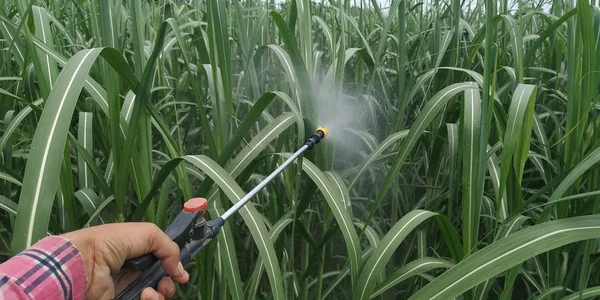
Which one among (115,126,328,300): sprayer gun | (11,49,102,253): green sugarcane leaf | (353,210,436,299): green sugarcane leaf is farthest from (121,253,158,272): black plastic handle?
(353,210,436,299): green sugarcane leaf

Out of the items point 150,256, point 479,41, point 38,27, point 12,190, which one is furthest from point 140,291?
point 479,41

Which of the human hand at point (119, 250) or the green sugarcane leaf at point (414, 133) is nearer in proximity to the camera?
the human hand at point (119, 250)

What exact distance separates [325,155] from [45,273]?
0.51 m

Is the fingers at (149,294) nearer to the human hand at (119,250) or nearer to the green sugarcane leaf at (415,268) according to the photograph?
the human hand at (119,250)

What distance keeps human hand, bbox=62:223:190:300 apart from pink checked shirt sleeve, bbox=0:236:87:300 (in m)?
0.02

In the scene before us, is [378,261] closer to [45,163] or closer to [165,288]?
[165,288]

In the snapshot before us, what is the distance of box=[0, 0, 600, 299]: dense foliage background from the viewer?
0.66 m

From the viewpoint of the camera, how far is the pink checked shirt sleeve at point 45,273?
0.51 meters

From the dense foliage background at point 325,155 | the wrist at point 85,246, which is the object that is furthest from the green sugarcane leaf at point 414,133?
the wrist at point 85,246

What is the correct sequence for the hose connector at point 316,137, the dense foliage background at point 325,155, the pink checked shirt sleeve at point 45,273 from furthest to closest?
1. the hose connector at point 316,137
2. the dense foliage background at point 325,155
3. the pink checked shirt sleeve at point 45,273

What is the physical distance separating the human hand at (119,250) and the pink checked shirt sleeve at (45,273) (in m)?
0.02

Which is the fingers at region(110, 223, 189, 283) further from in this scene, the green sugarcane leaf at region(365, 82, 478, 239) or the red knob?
the green sugarcane leaf at region(365, 82, 478, 239)

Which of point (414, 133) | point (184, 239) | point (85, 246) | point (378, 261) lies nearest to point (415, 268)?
point (378, 261)

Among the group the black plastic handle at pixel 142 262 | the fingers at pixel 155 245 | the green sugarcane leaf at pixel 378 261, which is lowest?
the green sugarcane leaf at pixel 378 261
